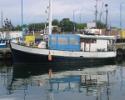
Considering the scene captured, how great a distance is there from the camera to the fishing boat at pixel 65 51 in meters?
56.6

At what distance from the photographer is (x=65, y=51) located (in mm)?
58656

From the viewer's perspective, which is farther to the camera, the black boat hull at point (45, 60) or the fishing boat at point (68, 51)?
the black boat hull at point (45, 60)

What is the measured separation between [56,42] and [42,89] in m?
27.7

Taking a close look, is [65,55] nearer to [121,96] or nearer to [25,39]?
[25,39]

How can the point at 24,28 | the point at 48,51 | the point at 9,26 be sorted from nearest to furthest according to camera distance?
the point at 48,51 → the point at 24,28 → the point at 9,26


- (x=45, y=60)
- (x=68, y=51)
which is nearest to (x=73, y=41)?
(x=68, y=51)

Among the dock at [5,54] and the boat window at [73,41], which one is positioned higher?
the boat window at [73,41]

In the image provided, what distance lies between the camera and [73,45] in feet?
198

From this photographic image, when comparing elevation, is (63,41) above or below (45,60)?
above

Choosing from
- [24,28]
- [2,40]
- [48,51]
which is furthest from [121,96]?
[2,40]

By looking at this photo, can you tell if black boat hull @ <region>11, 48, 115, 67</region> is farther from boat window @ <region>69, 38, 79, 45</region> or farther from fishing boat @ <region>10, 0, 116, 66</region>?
boat window @ <region>69, 38, 79, 45</region>

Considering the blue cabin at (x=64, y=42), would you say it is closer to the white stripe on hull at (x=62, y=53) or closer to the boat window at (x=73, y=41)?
the boat window at (x=73, y=41)

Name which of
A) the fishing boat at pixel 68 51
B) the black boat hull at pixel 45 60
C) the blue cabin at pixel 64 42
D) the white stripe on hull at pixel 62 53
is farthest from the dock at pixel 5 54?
the white stripe on hull at pixel 62 53

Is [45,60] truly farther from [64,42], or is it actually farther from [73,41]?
[73,41]
